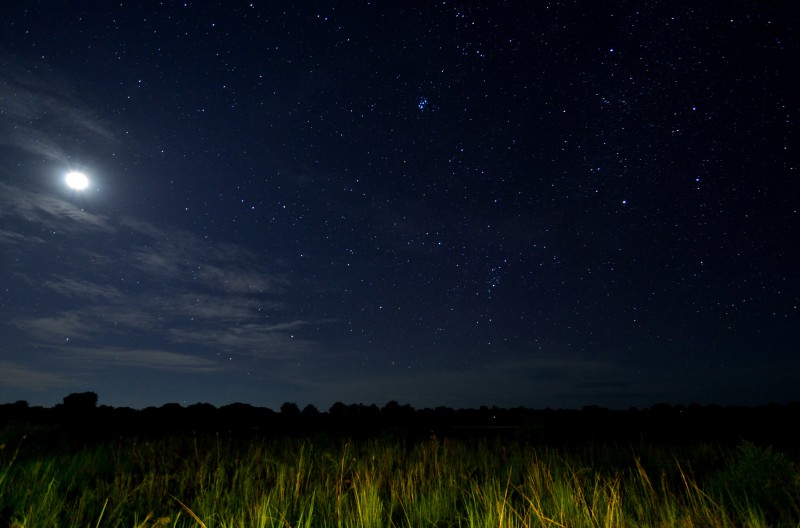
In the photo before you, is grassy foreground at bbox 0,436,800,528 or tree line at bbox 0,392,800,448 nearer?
grassy foreground at bbox 0,436,800,528

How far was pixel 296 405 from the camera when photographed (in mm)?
22562

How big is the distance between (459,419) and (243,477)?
20.8 m

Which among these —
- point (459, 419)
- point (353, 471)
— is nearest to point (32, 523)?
point (353, 471)

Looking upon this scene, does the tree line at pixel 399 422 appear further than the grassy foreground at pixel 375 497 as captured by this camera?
Yes

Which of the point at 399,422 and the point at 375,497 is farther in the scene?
the point at 399,422

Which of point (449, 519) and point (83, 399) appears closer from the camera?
point (449, 519)

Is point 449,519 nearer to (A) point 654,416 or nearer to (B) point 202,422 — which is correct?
(B) point 202,422

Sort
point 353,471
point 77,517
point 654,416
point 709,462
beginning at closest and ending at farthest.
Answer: point 77,517 → point 353,471 → point 709,462 → point 654,416

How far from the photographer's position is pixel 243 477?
525 centimetres

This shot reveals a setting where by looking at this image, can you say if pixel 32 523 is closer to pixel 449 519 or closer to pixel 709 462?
pixel 449 519

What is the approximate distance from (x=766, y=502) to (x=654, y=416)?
19.9 metres

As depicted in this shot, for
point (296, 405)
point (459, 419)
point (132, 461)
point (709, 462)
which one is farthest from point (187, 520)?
point (459, 419)

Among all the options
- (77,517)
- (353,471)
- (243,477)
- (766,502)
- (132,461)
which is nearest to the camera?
(77,517)

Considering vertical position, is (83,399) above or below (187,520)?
above
